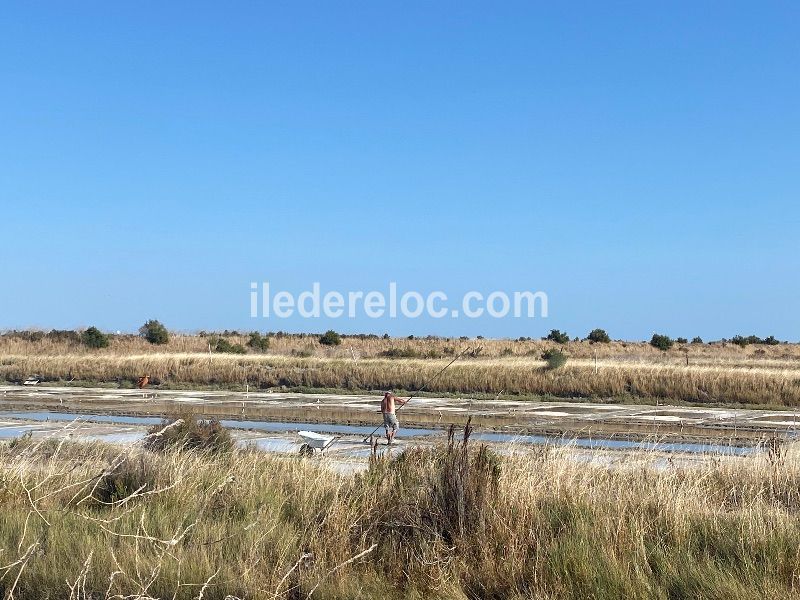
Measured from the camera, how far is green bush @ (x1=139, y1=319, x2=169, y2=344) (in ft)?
278

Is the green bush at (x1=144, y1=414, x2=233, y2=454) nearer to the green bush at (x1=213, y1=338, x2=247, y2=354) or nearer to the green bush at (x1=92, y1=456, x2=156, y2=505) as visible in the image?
the green bush at (x1=92, y1=456, x2=156, y2=505)

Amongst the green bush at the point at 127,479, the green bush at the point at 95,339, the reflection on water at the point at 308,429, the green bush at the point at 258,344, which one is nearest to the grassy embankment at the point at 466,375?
the green bush at the point at 95,339

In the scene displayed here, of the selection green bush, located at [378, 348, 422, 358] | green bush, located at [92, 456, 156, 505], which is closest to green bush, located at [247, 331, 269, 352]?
green bush, located at [378, 348, 422, 358]

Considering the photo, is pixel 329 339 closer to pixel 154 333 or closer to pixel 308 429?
pixel 154 333

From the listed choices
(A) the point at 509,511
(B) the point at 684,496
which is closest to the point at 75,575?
(A) the point at 509,511

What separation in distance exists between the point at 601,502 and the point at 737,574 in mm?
2083

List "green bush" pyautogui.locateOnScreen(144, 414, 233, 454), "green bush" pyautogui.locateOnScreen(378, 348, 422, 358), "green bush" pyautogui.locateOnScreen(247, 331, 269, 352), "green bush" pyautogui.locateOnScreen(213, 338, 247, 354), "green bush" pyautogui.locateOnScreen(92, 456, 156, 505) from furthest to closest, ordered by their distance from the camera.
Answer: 1. "green bush" pyautogui.locateOnScreen(247, 331, 269, 352)
2. "green bush" pyautogui.locateOnScreen(213, 338, 247, 354)
3. "green bush" pyautogui.locateOnScreen(378, 348, 422, 358)
4. "green bush" pyautogui.locateOnScreen(144, 414, 233, 454)
5. "green bush" pyautogui.locateOnScreen(92, 456, 156, 505)

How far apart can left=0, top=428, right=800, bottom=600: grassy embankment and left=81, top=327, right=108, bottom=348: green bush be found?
6866 centimetres

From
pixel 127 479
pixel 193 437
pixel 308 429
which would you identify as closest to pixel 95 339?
pixel 308 429

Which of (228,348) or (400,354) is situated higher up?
(228,348)

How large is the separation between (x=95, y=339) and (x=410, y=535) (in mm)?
72490

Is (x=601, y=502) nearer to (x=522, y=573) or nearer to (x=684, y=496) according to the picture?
(x=684, y=496)

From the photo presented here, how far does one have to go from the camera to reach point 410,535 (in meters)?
8.44

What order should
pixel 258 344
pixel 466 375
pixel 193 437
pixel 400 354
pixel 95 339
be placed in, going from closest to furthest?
1. pixel 193 437
2. pixel 466 375
3. pixel 400 354
4. pixel 95 339
5. pixel 258 344
